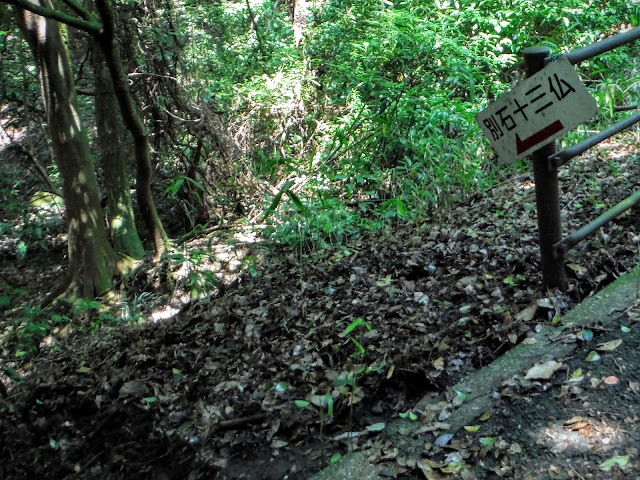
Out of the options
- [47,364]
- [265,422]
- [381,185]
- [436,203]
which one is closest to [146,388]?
[265,422]

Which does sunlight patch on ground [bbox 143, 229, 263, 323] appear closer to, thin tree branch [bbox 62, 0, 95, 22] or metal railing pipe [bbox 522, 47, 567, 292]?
thin tree branch [bbox 62, 0, 95, 22]

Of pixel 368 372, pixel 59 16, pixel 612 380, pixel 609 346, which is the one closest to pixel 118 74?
pixel 59 16

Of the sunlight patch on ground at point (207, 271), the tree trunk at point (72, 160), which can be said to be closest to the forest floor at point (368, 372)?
the sunlight patch on ground at point (207, 271)

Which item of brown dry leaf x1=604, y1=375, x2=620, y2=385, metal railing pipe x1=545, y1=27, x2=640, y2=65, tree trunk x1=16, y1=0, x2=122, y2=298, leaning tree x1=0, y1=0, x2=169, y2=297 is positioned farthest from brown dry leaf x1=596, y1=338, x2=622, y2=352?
tree trunk x1=16, y1=0, x2=122, y2=298

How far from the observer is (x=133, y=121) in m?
5.82

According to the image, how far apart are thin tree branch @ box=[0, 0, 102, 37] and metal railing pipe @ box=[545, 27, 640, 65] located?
125 inches

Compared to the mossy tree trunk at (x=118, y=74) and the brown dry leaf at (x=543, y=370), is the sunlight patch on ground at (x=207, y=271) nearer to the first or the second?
the mossy tree trunk at (x=118, y=74)

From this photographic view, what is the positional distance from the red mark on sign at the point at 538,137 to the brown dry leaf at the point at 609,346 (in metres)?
0.87

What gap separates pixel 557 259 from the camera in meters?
2.73

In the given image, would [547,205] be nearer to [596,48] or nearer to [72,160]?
[596,48]

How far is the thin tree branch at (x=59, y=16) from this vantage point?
3.77 meters

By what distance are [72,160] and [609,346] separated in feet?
19.8

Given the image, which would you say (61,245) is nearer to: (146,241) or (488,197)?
(146,241)

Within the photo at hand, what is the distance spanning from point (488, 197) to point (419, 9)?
476 cm
